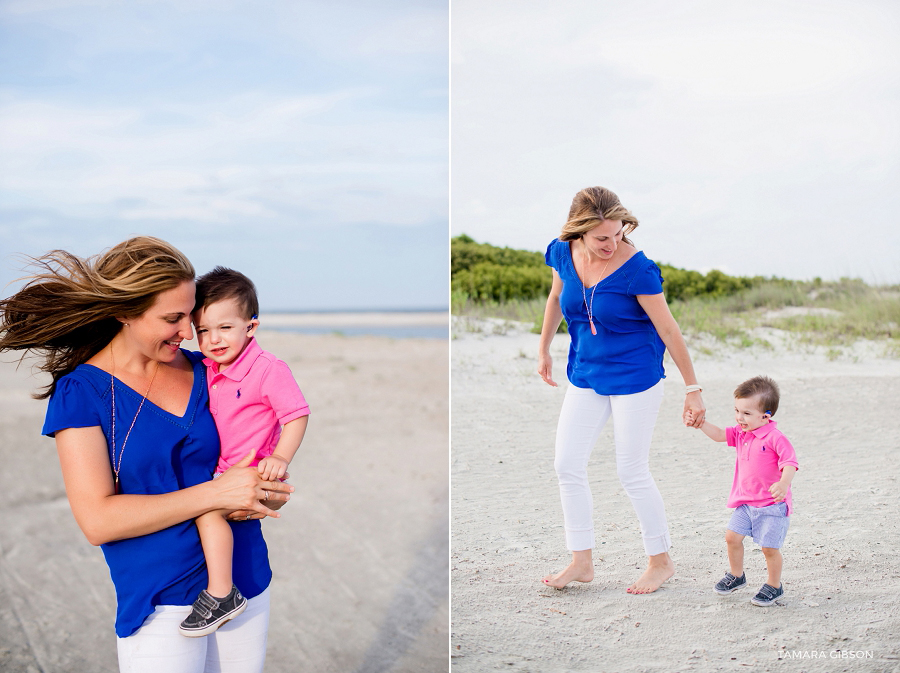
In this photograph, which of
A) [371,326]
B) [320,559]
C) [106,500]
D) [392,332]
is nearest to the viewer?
[106,500]

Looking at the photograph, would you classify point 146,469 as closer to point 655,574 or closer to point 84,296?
point 84,296

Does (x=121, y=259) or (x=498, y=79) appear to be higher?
(x=498, y=79)

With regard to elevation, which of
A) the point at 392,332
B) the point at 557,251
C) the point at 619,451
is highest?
the point at 392,332

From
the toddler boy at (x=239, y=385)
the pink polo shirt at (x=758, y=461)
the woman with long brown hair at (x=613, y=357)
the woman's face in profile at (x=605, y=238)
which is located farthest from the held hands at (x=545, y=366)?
the toddler boy at (x=239, y=385)

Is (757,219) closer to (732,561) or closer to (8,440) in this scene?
(732,561)

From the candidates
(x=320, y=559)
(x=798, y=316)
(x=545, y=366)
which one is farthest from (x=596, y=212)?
(x=320, y=559)

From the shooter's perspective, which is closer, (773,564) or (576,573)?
(773,564)

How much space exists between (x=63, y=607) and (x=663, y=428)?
10.6 feet

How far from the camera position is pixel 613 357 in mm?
2527

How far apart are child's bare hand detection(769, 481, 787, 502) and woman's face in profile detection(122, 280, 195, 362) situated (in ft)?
6.26

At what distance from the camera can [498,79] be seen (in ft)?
11.6

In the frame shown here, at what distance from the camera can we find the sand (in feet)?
11.7

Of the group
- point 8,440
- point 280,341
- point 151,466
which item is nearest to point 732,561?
point 151,466

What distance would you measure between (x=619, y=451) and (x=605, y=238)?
2.44 ft
